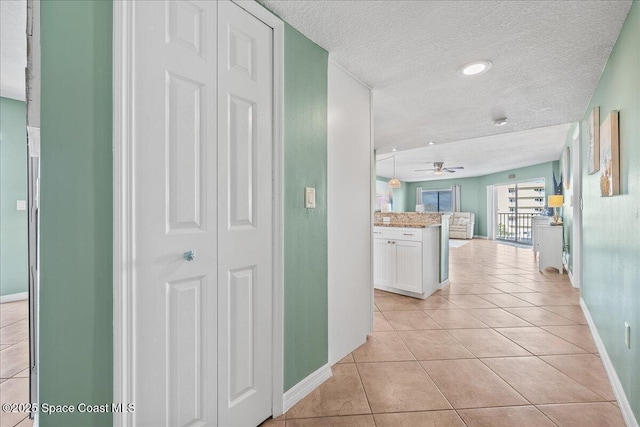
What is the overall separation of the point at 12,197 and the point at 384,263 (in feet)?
15.4

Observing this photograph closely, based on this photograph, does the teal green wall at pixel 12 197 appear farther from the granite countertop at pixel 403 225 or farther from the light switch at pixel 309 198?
the granite countertop at pixel 403 225

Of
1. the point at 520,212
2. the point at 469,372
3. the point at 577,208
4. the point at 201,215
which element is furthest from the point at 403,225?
the point at 520,212

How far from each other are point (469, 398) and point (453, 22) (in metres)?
2.23

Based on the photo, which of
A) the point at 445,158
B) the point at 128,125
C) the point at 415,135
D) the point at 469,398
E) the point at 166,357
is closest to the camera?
the point at 128,125

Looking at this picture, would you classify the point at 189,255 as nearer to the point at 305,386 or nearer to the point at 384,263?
the point at 305,386

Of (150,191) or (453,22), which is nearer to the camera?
(150,191)

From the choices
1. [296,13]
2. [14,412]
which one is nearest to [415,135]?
[296,13]

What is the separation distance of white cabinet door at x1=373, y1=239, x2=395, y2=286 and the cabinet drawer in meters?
0.08

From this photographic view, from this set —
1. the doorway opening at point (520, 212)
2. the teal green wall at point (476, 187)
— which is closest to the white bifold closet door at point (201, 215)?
the teal green wall at point (476, 187)

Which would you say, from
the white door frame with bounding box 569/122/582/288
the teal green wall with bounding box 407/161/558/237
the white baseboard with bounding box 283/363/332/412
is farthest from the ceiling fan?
the white baseboard with bounding box 283/363/332/412

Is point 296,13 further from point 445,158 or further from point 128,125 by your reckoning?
point 445,158

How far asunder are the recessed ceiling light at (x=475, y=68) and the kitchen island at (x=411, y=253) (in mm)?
1815

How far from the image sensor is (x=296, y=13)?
1587 mm

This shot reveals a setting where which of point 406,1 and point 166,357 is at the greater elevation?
point 406,1
